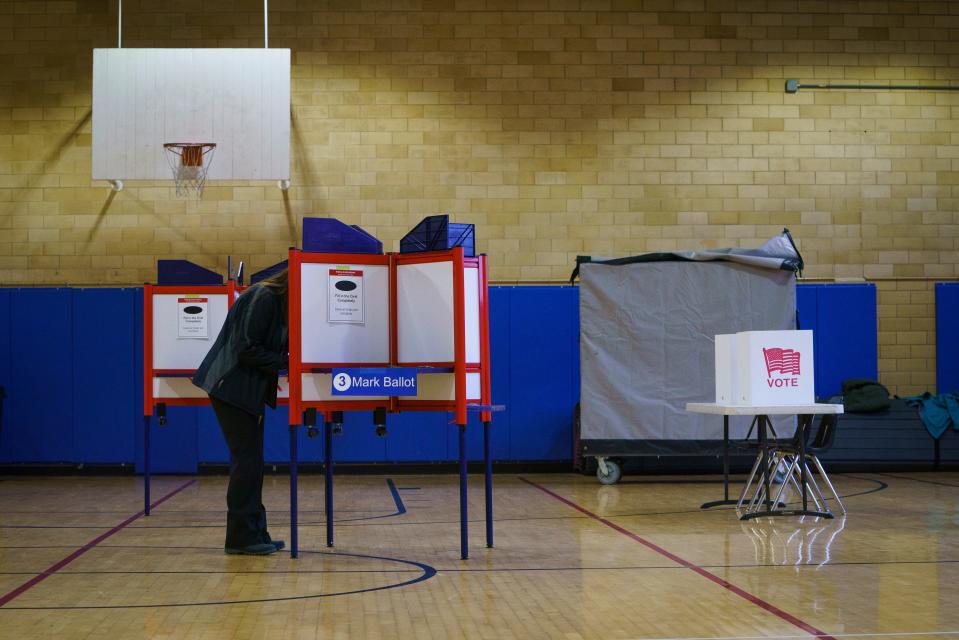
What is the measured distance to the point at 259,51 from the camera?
1204 centimetres

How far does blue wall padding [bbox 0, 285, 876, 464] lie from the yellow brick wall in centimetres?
54

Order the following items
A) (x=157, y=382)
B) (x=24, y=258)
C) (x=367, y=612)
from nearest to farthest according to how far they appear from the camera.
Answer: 1. (x=367, y=612)
2. (x=157, y=382)
3. (x=24, y=258)

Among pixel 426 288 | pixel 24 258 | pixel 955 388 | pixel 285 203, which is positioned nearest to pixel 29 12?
pixel 24 258

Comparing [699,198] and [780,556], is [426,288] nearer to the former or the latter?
[780,556]

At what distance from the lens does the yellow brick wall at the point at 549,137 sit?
13.3m

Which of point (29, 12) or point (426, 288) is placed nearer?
point (426, 288)

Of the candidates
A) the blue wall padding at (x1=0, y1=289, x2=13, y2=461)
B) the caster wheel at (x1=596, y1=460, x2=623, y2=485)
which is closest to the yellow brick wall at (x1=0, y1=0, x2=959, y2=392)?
the blue wall padding at (x1=0, y1=289, x2=13, y2=461)

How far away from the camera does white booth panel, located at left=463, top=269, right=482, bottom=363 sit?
6.43m

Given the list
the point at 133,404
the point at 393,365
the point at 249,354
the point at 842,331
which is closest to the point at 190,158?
the point at 133,404

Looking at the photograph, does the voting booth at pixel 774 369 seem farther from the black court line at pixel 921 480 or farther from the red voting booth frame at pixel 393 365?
the black court line at pixel 921 480

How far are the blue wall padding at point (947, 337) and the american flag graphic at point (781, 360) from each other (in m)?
6.55

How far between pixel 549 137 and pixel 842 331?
14.5 ft

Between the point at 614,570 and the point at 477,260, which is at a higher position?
the point at 477,260

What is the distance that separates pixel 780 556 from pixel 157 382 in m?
5.12
